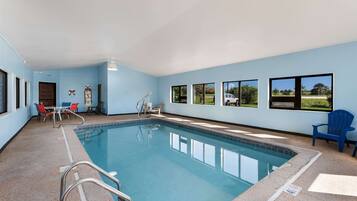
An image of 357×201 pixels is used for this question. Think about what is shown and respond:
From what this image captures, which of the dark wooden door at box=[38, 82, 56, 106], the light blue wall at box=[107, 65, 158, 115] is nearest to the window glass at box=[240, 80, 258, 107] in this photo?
the light blue wall at box=[107, 65, 158, 115]

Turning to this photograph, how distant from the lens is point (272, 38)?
523 centimetres

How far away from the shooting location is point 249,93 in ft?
25.5

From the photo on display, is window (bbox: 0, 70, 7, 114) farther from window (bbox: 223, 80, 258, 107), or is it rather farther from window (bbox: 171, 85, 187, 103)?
window (bbox: 171, 85, 187, 103)

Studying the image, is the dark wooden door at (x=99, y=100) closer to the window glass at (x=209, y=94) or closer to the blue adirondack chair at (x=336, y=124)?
the window glass at (x=209, y=94)

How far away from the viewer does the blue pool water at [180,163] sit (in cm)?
335

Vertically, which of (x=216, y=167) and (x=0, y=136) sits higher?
(x=0, y=136)

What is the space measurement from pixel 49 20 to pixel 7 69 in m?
2.42

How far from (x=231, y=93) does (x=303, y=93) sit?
9.62 feet

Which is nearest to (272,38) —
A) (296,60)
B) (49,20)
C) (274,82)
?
(296,60)

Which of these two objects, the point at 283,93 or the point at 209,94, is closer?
the point at 283,93

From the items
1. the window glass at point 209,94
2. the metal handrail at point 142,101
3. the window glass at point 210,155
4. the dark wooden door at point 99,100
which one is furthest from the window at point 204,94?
the dark wooden door at point 99,100

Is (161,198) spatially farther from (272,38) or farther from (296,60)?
(296,60)

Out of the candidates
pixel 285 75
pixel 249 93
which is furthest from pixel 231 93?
pixel 285 75

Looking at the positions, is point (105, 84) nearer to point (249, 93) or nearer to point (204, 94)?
point (204, 94)
